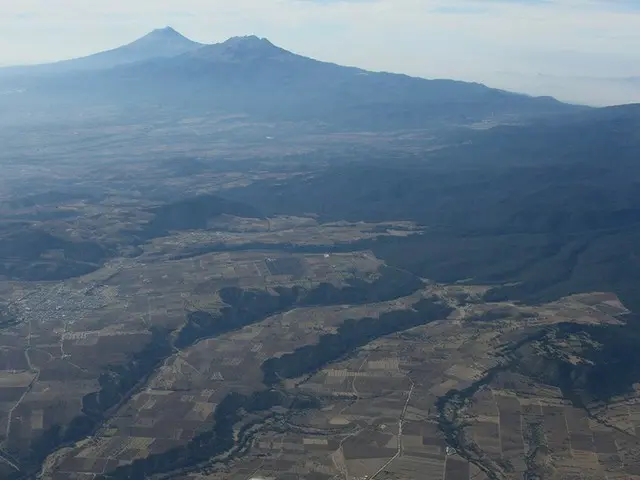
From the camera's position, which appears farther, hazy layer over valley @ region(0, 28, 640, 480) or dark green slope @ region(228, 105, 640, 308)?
dark green slope @ region(228, 105, 640, 308)

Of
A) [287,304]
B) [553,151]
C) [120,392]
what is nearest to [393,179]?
[553,151]

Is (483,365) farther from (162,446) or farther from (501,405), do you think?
(162,446)

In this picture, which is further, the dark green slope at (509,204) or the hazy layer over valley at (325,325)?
the dark green slope at (509,204)

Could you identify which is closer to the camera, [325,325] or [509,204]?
[325,325]

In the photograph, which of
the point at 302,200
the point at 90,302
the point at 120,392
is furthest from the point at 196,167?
the point at 120,392

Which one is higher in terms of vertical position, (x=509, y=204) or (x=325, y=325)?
(x=509, y=204)

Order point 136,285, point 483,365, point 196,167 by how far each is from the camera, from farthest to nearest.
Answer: point 196,167 → point 136,285 → point 483,365

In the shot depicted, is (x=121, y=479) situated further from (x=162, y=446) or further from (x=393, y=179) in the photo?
(x=393, y=179)

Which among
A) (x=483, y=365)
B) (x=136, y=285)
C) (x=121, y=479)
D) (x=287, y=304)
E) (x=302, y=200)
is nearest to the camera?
(x=121, y=479)

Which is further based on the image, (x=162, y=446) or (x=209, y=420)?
(x=209, y=420)
